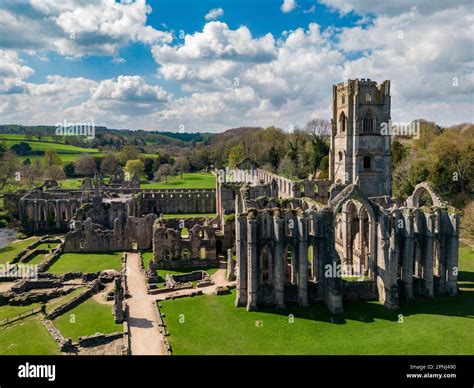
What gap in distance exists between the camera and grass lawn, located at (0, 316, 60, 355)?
2314cm

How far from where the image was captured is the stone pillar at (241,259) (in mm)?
28000

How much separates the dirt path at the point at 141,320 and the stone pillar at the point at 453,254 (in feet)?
63.1

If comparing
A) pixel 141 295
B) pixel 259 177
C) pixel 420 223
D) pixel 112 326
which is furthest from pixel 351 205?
pixel 259 177

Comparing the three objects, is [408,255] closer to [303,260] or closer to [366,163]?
[303,260]

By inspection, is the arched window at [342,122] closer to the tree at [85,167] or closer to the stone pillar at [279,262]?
the stone pillar at [279,262]

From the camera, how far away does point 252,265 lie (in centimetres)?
2761

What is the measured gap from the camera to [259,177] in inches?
2697

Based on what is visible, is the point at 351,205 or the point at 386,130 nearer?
the point at 351,205

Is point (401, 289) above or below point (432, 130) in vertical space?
below

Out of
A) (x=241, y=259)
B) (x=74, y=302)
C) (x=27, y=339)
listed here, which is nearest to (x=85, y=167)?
(x=74, y=302)

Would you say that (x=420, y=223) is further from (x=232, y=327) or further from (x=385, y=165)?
(x=385, y=165)

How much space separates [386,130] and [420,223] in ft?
67.6

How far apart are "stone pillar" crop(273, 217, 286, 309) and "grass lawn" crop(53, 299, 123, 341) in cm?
970
